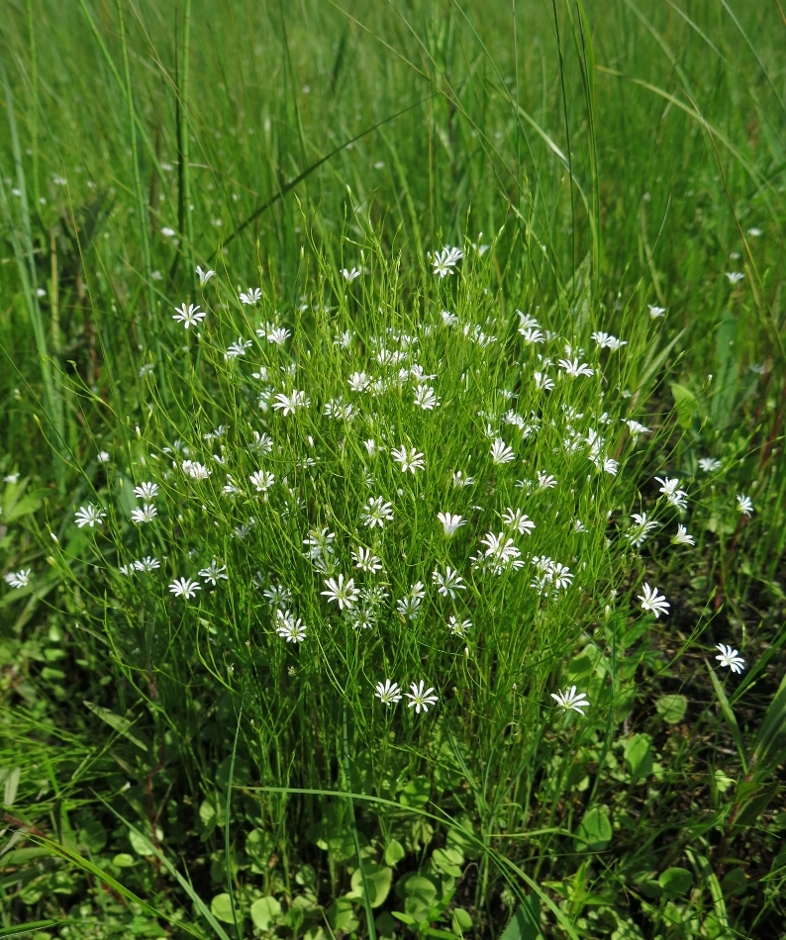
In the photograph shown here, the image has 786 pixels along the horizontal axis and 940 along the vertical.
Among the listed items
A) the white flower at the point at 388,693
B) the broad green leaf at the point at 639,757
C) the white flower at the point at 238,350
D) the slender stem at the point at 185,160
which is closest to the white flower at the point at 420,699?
the white flower at the point at 388,693

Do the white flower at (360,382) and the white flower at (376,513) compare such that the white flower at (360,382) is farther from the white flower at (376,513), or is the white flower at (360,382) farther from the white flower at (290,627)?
the white flower at (290,627)

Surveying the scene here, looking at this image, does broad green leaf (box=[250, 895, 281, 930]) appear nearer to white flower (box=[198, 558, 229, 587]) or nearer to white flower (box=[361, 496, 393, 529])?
white flower (box=[198, 558, 229, 587])

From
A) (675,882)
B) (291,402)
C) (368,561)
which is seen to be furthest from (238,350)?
(675,882)

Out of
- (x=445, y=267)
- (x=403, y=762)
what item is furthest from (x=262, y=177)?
(x=403, y=762)

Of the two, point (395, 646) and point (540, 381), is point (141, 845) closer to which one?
point (395, 646)

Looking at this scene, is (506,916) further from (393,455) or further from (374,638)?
(393,455)

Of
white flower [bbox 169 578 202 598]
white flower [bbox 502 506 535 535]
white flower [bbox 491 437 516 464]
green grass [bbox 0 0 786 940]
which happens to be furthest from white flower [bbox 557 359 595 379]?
white flower [bbox 169 578 202 598]
